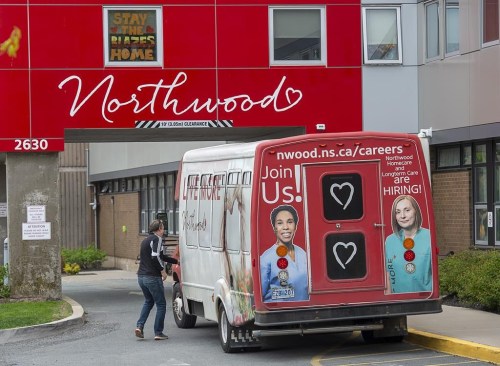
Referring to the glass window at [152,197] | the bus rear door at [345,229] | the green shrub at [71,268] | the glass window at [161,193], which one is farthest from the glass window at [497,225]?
the green shrub at [71,268]

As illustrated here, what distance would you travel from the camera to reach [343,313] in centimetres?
1377

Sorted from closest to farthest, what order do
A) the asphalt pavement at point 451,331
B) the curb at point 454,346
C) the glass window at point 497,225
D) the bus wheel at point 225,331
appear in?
the curb at point 454,346
the asphalt pavement at point 451,331
the bus wheel at point 225,331
the glass window at point 497,225

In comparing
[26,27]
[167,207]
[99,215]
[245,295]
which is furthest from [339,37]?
[99,215]

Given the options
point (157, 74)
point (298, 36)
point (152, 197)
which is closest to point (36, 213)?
point (157, 74)

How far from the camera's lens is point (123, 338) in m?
17.1

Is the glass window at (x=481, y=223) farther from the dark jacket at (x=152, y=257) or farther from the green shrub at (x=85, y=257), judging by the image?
the green shrub at (x=85, y=257)

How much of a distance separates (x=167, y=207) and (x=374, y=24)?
1396 cm

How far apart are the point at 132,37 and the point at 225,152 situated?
26.5 ft

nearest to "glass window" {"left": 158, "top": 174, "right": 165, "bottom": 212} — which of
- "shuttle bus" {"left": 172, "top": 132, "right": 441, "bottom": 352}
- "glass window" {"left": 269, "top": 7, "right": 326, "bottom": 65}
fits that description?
"glass window" {"left": 269, "top": 7, "right": 326, "bottom": 65}

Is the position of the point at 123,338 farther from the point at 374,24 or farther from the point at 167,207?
the point at 167,207

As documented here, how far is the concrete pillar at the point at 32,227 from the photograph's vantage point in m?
22.2

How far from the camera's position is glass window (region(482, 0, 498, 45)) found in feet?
67.2

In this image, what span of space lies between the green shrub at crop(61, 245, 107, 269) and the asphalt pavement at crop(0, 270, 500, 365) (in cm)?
2086

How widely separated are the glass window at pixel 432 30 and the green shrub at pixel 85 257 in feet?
66.7
